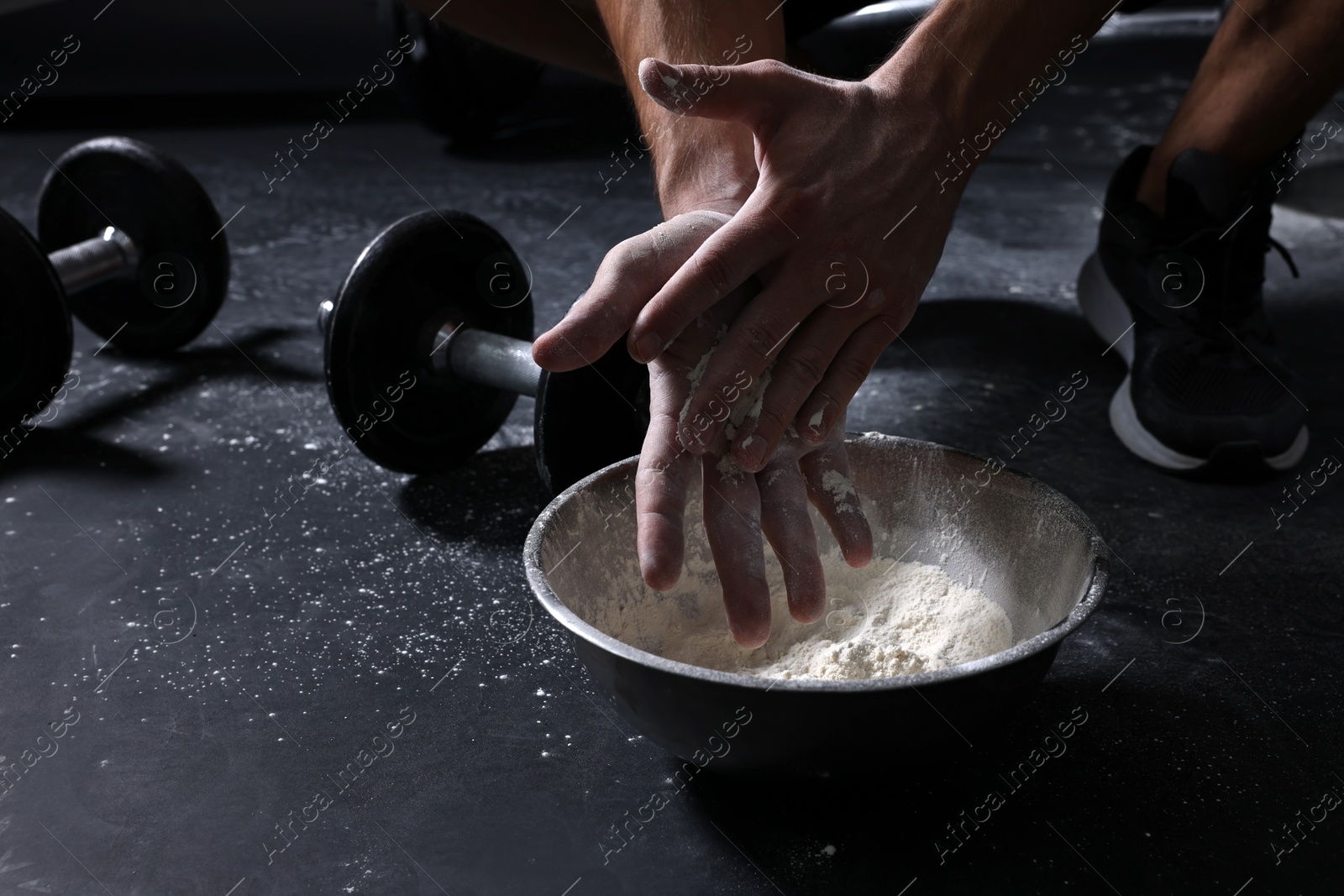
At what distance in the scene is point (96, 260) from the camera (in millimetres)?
1580

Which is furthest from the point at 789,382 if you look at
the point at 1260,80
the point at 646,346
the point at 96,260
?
the point at 96,260

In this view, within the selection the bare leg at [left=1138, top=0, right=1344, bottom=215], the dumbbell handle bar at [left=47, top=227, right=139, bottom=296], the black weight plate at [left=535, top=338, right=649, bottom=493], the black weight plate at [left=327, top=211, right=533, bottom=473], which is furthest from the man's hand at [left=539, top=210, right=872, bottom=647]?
the dumbbell handle bar at [left=47, top=227, right=139, bottom=296]

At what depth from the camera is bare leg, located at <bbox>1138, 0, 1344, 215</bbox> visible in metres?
1.36

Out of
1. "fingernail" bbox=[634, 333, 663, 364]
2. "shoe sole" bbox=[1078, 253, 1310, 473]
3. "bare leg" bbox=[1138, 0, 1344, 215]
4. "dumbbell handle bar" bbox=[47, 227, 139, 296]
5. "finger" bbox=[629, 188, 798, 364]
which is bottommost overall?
"shoe sole" bbox=[1078, 253, 1310, 473]

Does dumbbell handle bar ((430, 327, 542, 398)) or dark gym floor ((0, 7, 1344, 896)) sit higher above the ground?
dumbbell handle bar ((430, 327, 542, 398))

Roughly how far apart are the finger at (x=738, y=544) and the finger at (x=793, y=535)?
1 centimetres

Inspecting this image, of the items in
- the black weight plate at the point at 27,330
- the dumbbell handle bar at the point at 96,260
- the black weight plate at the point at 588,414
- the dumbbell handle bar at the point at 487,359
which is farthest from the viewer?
the dumbbell handle bar at the point at 96,260

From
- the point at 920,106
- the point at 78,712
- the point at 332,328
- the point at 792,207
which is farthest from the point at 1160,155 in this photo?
the point at 78,712

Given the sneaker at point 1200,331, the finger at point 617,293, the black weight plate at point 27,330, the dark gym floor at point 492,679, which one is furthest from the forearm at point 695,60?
the black weight plate at point 27,330

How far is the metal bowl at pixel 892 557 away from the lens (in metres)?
0.68

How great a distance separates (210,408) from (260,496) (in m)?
0.30

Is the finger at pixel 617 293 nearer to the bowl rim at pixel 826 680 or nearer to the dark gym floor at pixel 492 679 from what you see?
the bowl rim at pixel 826 680

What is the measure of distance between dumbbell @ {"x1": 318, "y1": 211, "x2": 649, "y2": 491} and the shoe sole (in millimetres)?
683

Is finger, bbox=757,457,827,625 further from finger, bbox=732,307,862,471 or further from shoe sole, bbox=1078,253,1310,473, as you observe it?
shoe sole, bbox=1078,253,1310,473
